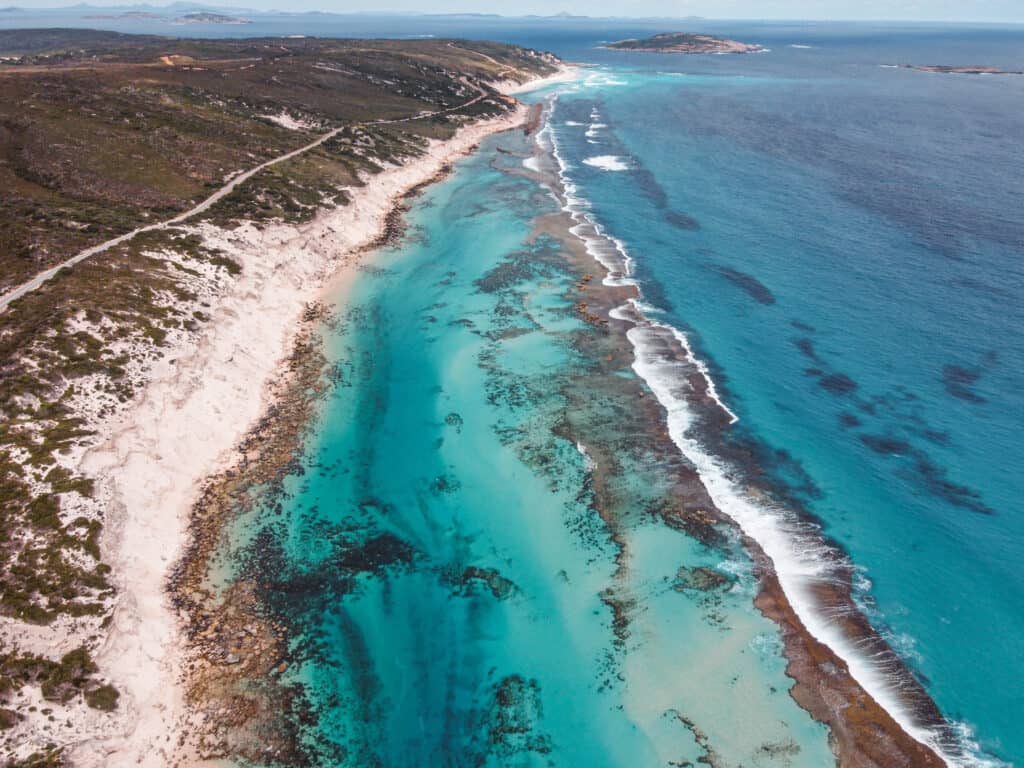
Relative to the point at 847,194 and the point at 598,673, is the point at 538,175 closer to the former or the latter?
the point at 847,194

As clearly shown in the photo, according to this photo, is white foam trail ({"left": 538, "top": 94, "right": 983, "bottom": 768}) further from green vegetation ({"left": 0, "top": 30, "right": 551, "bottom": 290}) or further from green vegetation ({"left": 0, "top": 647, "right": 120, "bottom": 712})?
green vegetation ({"left": 0, "top": 30, "right": 551, "bottom": 290})

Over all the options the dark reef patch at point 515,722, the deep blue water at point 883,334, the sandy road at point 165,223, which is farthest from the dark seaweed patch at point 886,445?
the sandy road at point 165,223

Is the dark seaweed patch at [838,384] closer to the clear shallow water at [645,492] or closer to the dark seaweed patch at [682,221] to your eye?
the clear shallow water at [645,492]

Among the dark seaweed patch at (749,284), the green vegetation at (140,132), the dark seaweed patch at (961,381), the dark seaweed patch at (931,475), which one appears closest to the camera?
the dark seaweed patch at (931,475)

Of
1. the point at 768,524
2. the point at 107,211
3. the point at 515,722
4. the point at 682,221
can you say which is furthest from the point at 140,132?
the point at 768,524

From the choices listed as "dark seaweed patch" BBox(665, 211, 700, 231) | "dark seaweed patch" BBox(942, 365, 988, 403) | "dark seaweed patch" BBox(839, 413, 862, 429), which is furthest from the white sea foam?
"dark seaweed patch" BBox(839, 413, 862, 429)

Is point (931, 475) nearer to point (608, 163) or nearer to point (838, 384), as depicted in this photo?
point (838, 384)
